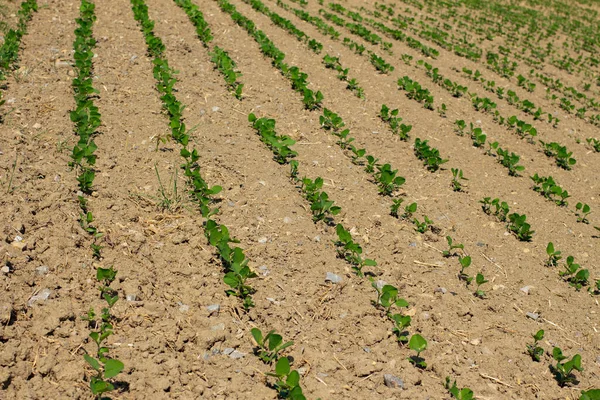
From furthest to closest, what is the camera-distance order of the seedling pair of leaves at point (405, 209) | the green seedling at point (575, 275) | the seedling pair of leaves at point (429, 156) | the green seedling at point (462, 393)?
the seedling pair of leaves at point (429, 156) < the seedling pair of leaves at point (405, 209) < the green seedling at point (575, 275) < the green seedling at point (462, 393)

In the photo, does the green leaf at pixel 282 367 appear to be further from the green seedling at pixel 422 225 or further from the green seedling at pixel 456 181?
the green seedling at pixel 456 181

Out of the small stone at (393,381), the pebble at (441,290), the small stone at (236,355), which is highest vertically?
the pebble at (441,290)

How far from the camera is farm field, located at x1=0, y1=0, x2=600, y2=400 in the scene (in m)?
3.48

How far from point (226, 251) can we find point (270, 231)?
70 centimetres

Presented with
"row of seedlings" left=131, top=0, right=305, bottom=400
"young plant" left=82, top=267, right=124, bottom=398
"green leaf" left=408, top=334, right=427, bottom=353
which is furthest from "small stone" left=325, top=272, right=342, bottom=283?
"young plant" left=82, top=267, right=124, bottom=398

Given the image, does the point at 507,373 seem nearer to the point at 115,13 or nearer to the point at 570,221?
the point at 570,221

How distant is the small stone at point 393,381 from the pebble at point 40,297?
243 cm

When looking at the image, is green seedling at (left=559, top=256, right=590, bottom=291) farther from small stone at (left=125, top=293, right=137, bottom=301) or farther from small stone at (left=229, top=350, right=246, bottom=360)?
small stone at (left=125, top=293, right=137, bottom=301)

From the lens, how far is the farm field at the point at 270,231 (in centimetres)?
348

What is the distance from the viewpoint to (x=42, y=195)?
460 cm

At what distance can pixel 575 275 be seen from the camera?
4988 millimetres

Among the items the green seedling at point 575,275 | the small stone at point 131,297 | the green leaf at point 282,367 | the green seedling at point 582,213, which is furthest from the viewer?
the green seedling at point 582,213

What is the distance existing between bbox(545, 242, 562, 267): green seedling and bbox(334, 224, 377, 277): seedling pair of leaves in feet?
6.24

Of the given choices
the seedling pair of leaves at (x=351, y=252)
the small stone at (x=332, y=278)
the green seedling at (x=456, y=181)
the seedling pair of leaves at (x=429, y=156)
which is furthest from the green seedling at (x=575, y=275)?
the small stone at (x=332, y=278)
